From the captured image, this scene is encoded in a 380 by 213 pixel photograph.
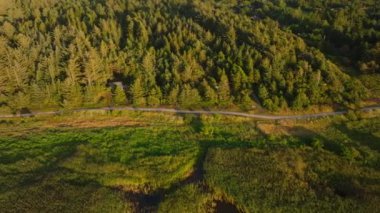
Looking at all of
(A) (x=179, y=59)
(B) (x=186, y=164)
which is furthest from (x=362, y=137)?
(A) (x=179, y=59)

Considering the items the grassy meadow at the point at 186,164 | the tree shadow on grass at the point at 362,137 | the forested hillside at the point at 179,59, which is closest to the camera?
the grassy meadow at the point at 186,164

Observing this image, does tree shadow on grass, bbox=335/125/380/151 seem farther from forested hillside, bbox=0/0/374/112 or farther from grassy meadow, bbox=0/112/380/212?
forested hillside, bbox=0/0/374/112

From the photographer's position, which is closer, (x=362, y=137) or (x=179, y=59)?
(x=362, y=137)

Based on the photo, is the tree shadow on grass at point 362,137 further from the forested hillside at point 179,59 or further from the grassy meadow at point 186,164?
the forested hillside at point 179,59

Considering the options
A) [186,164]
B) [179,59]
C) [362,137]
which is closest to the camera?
[186,164]

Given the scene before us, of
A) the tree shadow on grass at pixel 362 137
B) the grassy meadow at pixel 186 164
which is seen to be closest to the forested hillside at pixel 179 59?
the grassy meadow at pixel 186 164

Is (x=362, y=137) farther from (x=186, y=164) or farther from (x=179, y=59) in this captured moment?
(x=179, y=59)
